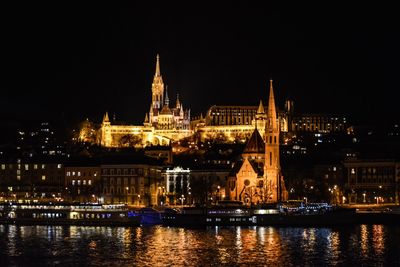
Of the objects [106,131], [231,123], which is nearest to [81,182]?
[106,131]

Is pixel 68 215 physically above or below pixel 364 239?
above

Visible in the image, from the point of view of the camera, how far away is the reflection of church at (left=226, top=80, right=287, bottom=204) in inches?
3809

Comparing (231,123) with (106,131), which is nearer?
(106,131)

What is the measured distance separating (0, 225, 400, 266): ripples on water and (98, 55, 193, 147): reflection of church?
94.3 m

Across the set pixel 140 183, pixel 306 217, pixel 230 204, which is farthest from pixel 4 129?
pixel 306 217

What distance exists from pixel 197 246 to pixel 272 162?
42.0 metres

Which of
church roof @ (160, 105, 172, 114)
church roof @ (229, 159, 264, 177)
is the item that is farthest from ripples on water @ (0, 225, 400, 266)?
church roof @ (160, 105, 172, 114)

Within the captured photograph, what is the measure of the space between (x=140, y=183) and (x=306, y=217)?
29881 millimetres

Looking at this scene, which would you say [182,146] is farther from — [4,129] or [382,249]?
[382,249]

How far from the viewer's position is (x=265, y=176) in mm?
98375

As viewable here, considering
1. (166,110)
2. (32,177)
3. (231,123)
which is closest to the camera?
(32,177)

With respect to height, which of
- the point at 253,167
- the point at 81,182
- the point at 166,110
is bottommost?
the point at 81,182

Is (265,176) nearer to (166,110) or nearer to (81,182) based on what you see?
(81,182)

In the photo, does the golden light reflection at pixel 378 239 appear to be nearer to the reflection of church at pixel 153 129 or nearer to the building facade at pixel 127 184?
the building facade at pixel 127 184
